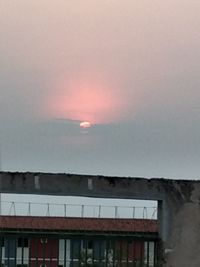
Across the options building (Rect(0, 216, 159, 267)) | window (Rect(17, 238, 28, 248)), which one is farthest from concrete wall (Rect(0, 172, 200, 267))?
window (Rect(17, 238, 28, 248))

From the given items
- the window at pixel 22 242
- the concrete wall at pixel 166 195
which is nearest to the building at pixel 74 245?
the window at pixel 22 242

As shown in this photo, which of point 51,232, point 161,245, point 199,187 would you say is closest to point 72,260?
point 51,232

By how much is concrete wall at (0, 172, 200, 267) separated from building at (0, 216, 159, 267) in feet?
0.71

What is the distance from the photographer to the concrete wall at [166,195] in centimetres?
956

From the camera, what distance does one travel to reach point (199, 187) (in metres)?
9.66

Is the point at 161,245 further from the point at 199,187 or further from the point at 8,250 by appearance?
the point at 8,250

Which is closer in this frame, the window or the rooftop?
the window

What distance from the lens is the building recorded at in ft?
30.5

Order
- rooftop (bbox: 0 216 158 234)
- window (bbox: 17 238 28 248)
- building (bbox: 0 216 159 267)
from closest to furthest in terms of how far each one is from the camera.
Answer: window (bbox: 17 238 28 248)
building (bbox: 0 216 159 267)
rooftop (bbox: 0 216 158 234)

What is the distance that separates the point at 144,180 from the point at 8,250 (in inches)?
69.8

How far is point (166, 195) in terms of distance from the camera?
378 inches

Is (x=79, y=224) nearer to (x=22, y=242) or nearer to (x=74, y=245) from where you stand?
(x=74, y=245)

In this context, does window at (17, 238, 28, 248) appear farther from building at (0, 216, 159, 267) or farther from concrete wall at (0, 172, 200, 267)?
concrete wall at (0, 172, 200, 267)

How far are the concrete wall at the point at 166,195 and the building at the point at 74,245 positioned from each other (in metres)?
0.22
